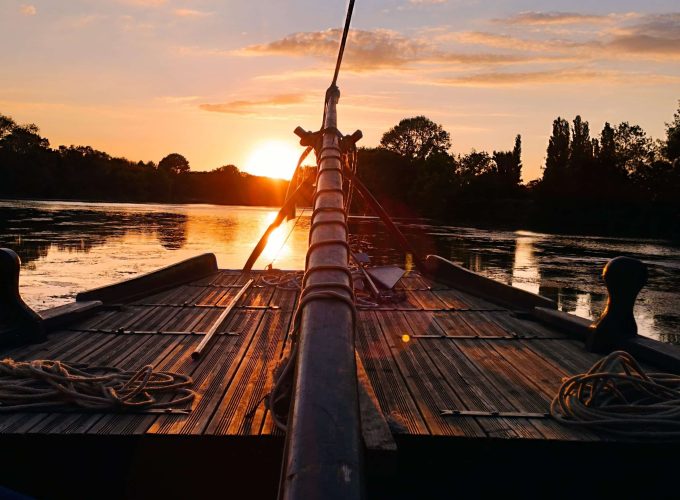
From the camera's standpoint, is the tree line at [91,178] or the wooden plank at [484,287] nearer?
the wooden plank at [484,287]

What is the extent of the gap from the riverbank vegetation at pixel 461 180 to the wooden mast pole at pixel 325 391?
5229 cm

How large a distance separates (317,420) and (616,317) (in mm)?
4088

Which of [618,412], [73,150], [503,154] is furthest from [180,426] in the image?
[73,150]

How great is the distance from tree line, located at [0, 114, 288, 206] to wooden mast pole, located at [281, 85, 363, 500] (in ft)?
299

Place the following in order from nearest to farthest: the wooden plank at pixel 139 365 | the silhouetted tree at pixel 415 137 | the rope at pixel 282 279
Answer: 1. the wooden plank at pixel 139 365
2. the rope at pixel 282 279
3. the silhouetted tree at pixel 415 137

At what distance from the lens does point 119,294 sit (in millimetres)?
7320

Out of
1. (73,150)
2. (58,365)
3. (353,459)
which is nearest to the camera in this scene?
(353,459)

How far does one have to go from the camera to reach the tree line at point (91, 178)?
90.6 m

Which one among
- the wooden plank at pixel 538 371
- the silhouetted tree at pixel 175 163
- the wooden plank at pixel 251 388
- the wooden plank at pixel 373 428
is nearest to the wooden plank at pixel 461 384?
the wooden plank at pixel 538 371

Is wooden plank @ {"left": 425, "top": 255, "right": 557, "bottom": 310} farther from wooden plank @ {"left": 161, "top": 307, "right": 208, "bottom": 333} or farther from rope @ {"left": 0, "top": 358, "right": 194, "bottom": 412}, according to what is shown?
rope @ {"left": 0, "top": 358, "right": 194, "bottom": 412}

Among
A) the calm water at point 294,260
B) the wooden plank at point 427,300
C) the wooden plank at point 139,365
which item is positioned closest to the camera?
the wooden plank at point 139,365

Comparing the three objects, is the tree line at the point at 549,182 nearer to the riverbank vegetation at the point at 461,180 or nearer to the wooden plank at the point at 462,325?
the riverbank vegetation at the point at 461,180

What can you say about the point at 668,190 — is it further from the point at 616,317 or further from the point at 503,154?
the point at 616,317

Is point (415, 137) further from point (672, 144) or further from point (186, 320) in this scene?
point (186, 320)
